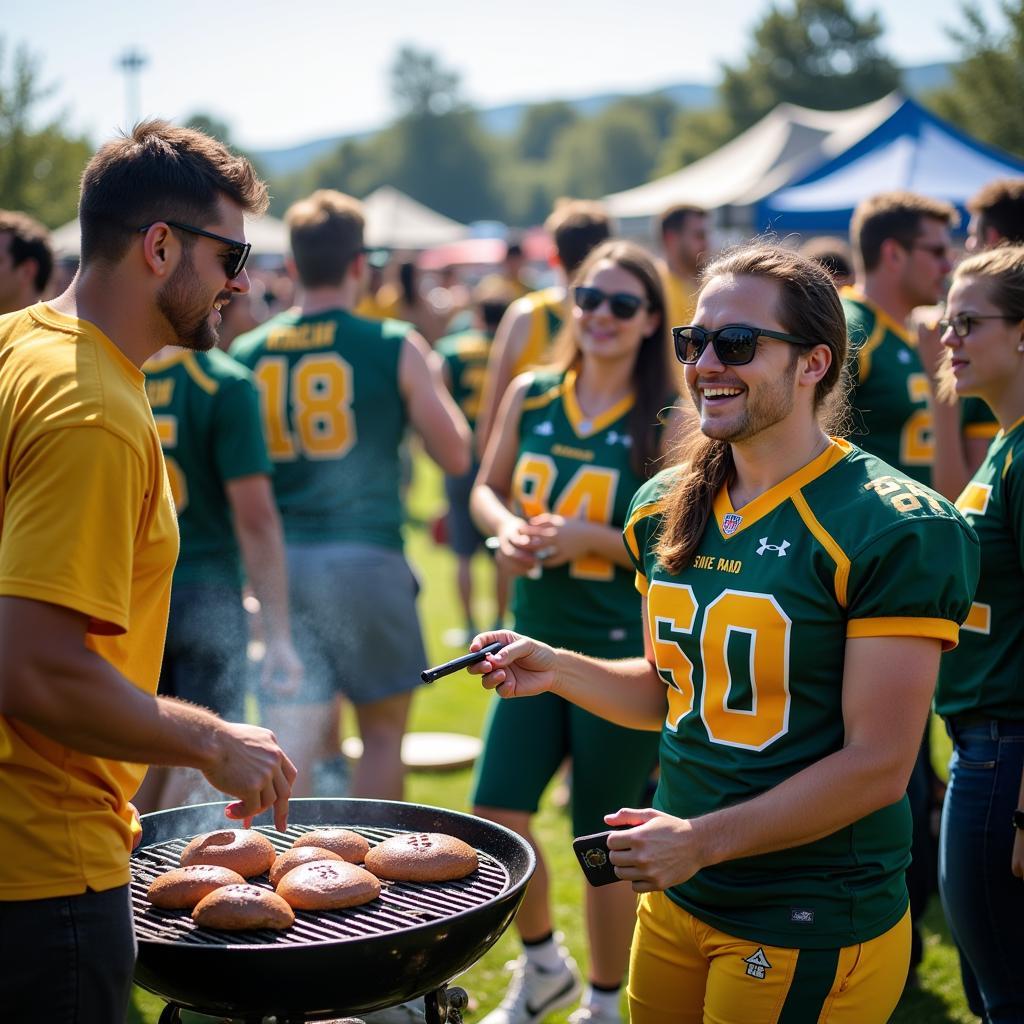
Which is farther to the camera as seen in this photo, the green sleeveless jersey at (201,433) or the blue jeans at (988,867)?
the green sleeveless jersey at (201,433)

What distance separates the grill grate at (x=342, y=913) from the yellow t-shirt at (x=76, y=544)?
0.29 m

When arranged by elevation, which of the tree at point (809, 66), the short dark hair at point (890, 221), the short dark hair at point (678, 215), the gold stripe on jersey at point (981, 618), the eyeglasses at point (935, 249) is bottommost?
the gold stripe on jersey at point (981, 618)

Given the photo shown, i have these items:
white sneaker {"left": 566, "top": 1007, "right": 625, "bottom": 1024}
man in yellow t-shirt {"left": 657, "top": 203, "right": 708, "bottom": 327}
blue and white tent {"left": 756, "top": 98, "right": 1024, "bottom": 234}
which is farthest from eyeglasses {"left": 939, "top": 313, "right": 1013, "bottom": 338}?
blue and white tent {"left": 756, "top": 98, "right": 1024, "bottom": 234}

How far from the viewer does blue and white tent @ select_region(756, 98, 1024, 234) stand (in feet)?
34.7

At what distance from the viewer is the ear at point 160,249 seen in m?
2.17

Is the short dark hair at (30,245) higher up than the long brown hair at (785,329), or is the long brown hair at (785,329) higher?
the short dark hair at (30,245)

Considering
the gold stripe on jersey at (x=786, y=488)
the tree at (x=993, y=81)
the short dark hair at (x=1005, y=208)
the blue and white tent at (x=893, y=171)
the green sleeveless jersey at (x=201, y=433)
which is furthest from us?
the tree at (x=993, y=81)

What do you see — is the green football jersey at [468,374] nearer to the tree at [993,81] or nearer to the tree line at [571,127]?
the tree line at [571,127]

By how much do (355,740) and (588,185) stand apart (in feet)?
381

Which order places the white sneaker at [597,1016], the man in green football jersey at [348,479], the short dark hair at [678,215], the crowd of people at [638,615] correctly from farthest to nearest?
the short dark hair at [678,215], the man in green football jersey at [348,479], the white sneaker at [597,1016], the crowd of people at [638,615]

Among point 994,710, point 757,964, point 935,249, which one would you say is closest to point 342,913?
point 757,964

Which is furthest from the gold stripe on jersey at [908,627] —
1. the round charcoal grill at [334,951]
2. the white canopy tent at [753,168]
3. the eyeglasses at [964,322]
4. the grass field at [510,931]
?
the white canopy tent at [753,168]

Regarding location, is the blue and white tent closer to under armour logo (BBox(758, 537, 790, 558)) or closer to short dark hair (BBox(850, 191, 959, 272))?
short dark hair (BBox(850, 191, 959, 272))

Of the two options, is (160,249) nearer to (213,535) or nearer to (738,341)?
(738,341)
